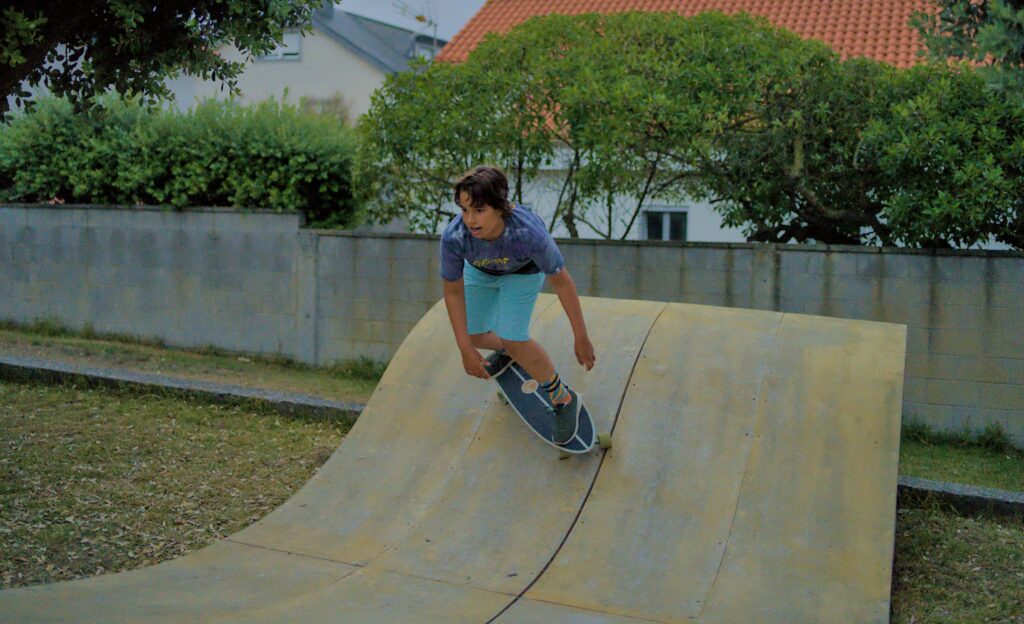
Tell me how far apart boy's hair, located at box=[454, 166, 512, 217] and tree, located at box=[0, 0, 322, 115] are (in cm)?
138

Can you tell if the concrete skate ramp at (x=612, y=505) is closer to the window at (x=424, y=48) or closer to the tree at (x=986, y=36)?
the tree at (x=986, y=36)

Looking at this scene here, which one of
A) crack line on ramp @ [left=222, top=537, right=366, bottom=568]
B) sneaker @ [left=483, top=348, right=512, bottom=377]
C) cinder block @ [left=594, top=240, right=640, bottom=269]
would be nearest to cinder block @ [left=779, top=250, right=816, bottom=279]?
cinder block @ [left=594, top=240, right=640, bottom=269]

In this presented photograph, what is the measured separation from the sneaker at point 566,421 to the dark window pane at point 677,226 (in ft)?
27.6

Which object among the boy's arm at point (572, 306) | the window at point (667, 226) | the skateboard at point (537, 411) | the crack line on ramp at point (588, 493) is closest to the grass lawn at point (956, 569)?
the crack line on ramp at point (588, 493)

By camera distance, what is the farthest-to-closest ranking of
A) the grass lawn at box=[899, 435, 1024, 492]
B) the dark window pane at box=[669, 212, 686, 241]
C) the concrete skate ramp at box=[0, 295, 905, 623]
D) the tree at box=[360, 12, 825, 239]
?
1. the dark window pane at box=[669, 212, 686, 241]
2. the tree at box=[360, 12, 825, 239]
3. the grass lawn at box=[899, 435, 1024, 492]
4. the concrete skate ramp at box=[0, 295, 905, 623]

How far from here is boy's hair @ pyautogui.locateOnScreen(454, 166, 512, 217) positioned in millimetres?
5180

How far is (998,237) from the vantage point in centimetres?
798

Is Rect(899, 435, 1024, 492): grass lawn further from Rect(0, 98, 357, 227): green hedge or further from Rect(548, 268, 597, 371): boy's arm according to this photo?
Rect(0, 98, 357, 227): green hedge

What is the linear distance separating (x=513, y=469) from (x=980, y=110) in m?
4.75

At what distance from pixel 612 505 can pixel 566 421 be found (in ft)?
1.78

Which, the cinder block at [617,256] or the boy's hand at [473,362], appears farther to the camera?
the cinder block at [617,256]

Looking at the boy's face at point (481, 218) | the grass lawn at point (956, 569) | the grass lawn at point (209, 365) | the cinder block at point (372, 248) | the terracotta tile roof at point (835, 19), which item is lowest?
the grass lawn at point (956, 569)

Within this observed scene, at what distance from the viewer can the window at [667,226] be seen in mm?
13453

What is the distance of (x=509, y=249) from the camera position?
216 inches
